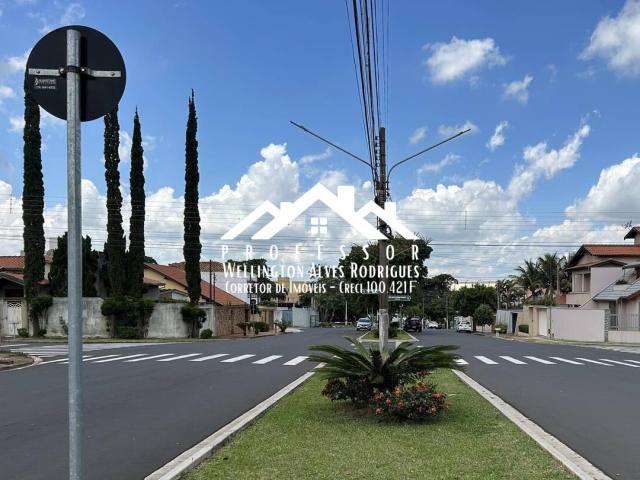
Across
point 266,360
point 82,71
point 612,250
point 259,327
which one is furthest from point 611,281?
point 82,71

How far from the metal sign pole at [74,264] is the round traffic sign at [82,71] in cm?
9

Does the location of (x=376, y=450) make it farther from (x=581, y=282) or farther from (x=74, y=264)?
(x=581, y=282)

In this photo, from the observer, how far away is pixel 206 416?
1103cm

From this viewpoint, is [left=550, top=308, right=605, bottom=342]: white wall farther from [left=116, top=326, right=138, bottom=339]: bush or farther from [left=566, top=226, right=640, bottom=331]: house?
[left=116, top=326, right=138, bottom=339]: bush

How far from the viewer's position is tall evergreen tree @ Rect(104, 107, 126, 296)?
147 ft

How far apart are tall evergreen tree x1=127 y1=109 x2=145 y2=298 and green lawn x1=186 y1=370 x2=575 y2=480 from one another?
3749 cm

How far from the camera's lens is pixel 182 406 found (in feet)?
40.3

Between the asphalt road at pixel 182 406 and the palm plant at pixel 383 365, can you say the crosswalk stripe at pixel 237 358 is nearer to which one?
the asphalt road at pixel 182 406

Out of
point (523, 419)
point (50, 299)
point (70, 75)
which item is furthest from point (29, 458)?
point (50, 299)

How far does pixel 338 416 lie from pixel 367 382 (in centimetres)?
73

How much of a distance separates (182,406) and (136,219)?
36.3 metres

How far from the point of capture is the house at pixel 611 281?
46.0 metres

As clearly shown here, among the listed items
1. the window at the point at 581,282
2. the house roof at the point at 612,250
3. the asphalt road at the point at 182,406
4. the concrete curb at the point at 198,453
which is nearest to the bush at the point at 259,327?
the window at the point at 581,282

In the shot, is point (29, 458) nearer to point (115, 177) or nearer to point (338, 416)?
point (338, 416)
